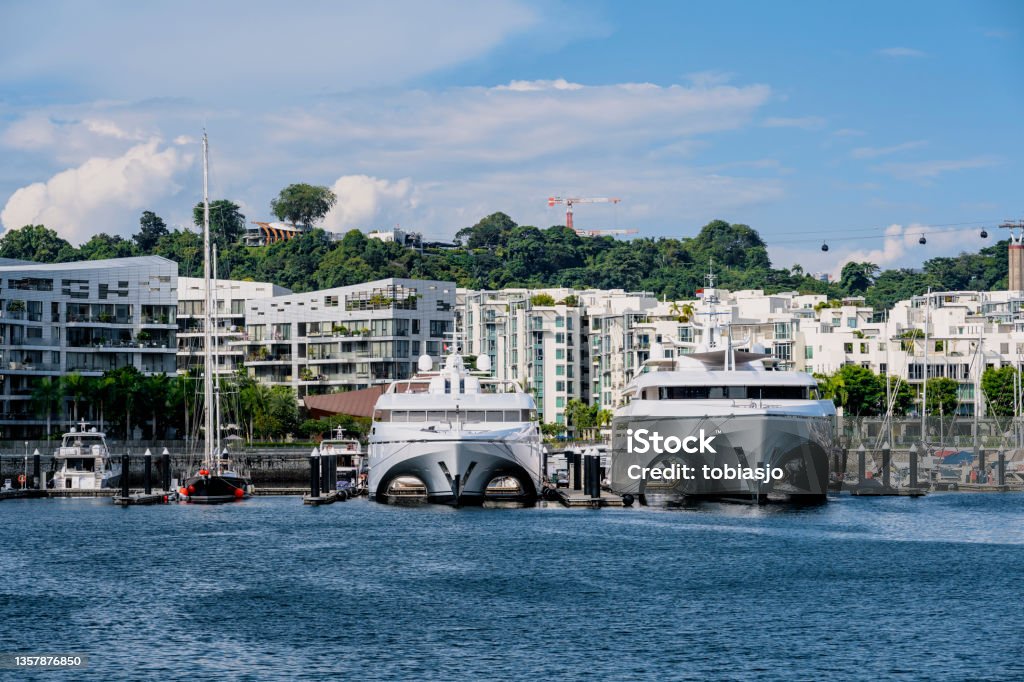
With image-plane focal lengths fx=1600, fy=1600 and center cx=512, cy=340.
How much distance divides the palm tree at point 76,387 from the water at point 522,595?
7001 cm

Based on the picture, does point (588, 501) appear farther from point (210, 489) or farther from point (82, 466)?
point (82, 466)

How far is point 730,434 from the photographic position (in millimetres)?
80438

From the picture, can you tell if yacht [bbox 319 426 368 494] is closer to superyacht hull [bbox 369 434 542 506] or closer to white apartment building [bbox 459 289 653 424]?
superyacht hull [bbox 369 434 542 506]

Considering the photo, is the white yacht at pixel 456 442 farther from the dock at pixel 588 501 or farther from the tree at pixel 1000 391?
the tree at pixel 1000 391

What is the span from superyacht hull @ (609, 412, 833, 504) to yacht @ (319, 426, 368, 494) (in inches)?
1116

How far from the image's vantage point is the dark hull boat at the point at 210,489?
94.6 meters

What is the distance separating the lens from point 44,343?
157 meters

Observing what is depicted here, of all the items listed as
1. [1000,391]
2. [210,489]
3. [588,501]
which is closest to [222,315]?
[1000,391]

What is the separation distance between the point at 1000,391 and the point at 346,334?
233 ft

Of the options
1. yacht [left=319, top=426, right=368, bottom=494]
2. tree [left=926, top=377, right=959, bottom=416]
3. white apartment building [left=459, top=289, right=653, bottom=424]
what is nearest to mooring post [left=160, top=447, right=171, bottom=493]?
yacht [left=319, top=426, right=368, bottom=494]

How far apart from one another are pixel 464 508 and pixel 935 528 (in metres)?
24.4

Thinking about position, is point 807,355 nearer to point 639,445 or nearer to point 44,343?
point 44,343

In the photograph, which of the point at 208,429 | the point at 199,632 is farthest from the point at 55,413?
the point at 199,632

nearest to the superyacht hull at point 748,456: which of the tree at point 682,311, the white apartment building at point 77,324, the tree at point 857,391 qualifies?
the tree at point 857,391
